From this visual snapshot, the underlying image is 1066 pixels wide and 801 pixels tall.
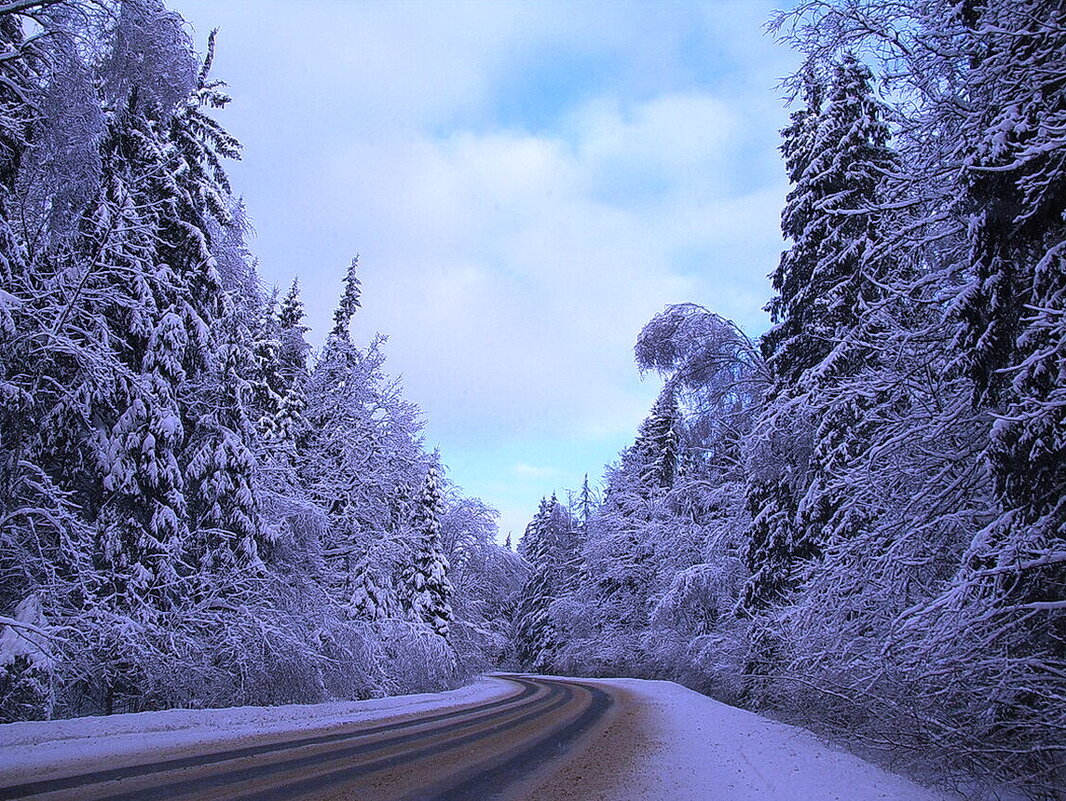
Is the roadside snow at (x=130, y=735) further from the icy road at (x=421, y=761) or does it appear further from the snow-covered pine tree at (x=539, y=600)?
the snow-covered pine tree at (x=539, y=600)

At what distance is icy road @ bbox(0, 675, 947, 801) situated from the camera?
6.38m

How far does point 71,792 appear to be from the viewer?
5.81 metres

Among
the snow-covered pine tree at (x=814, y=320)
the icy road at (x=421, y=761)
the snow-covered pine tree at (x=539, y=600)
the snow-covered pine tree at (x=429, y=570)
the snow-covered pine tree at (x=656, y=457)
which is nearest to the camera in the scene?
the icy road at (x=421, y=761)

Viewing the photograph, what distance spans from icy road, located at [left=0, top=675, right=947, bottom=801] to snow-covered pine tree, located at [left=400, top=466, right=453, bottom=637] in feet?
58.7

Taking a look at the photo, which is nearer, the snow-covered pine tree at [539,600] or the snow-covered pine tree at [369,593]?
the snow-covered pine tree at [369,593]

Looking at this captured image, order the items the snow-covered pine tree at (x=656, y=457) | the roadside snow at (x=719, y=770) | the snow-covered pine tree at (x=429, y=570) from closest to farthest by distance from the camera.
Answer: the roadside snow at (x=719, y=770) < the snow-covered pine tree at (x=429, y=570) < the snow-covered pine tree at (x=656, y=457)

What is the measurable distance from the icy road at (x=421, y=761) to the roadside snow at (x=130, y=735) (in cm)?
3

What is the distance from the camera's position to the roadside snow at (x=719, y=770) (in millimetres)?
6539

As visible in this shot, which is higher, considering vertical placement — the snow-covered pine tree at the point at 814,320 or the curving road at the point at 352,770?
the snow-covered pine tree at the point at 814,320

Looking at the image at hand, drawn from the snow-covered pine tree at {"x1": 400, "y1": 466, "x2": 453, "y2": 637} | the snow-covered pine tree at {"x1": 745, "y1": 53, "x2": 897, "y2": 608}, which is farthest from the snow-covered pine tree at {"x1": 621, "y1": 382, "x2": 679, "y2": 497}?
the snow-covered pine tree at {"x1": 745, "y1": 53, "x2": 897, "y2": 608}

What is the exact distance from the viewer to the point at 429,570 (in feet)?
111

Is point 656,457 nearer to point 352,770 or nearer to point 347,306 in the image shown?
point 347,306

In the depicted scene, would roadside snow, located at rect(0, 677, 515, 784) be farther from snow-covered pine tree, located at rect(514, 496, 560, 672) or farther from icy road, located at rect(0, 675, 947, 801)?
snow-covered pine tree, located at rect(514, 496, 560, 672)

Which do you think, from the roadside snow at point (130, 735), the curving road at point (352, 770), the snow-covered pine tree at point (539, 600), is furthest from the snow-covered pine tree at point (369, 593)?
the snow-covered pine tree at point (539, 600)
